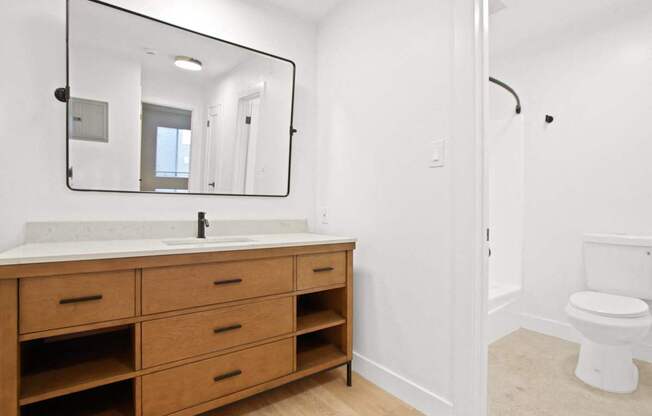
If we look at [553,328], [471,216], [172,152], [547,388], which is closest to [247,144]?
[172,152]

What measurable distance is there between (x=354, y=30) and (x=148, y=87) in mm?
1262

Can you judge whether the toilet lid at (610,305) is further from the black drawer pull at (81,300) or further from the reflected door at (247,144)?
the black drawer pull at (81,300)

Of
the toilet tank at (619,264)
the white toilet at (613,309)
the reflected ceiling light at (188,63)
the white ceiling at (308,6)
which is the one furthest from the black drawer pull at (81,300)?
the toilet tank at (619,264)

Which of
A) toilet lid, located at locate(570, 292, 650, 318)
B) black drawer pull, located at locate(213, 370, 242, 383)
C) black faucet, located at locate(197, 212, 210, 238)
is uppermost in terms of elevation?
black faucet, located at locate(197, 212, 210, 238)

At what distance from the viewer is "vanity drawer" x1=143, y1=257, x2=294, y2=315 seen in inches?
50.3

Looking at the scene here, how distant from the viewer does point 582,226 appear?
96.3 inches

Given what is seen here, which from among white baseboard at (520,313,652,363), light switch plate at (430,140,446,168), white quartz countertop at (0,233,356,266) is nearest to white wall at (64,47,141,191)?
white quartz countertop at (0,233,356,266)

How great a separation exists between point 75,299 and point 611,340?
254cm

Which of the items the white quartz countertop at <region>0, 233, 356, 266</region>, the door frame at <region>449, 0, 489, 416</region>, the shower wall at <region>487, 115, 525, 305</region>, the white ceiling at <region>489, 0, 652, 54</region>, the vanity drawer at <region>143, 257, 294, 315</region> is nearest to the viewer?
the white quartz countertop at <region>0, 233, 356, 266</region>

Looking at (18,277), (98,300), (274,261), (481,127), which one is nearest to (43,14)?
(18,277)

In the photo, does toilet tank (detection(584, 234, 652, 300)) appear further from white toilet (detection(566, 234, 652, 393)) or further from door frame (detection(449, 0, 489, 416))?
door frame (detection(449, 0, 489, 416))

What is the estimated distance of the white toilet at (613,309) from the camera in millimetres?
1769

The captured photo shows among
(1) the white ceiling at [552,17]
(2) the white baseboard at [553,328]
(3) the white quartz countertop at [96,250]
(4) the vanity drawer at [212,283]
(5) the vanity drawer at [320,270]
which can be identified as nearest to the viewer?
(3) the white quartz countertop at [96,250]

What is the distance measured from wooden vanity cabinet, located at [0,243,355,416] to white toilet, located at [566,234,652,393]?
1441 mm
